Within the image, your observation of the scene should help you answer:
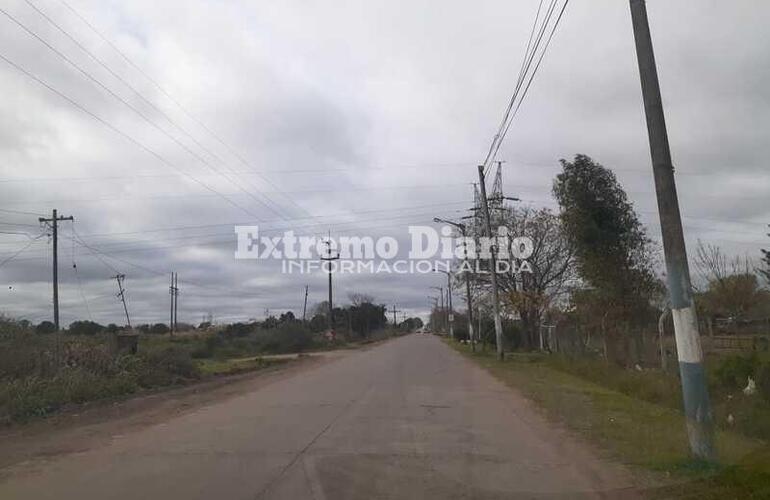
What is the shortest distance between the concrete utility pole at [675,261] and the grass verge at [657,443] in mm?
530

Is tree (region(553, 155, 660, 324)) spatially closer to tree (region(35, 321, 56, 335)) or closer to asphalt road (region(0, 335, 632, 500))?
asphalt road (region(0, 335, 632, 500))

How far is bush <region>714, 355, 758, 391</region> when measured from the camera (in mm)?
16562

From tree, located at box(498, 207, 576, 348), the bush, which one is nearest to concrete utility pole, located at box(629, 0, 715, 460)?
the bush

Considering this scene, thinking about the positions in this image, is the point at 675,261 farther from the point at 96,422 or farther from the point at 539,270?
the point at 539,270

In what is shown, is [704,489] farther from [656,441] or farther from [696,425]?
[656,441]

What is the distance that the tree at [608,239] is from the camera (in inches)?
1206

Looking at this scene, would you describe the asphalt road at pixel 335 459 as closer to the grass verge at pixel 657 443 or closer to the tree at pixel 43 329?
the grass verge at pixel 657 443

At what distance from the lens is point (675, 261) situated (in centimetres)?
927

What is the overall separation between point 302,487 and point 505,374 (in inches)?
800

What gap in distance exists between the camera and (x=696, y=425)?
8922mm

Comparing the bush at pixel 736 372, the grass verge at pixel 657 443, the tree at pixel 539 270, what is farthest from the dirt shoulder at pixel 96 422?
the tree at pixel 539 270

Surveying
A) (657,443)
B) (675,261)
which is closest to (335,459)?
(657,443)

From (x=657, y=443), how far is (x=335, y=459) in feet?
15.9

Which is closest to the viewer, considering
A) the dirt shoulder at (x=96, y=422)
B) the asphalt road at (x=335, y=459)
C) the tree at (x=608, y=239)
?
the asphalt road at (x=335, y=459)
